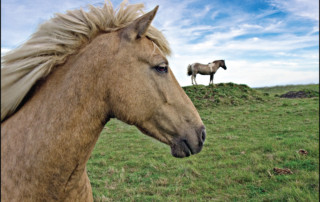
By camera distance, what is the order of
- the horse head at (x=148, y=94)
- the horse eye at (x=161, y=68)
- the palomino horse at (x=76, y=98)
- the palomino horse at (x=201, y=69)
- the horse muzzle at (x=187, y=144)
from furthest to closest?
the palomino horse at (x=201, y=69) < the horse muzzle at (x=187, y=144) < the horse eye at (x=161, y=68) < the horse head at (x=148, y=94) < the palomino horse at (x=76, y=98)

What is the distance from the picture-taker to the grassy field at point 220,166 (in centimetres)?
465

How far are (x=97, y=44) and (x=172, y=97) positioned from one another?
82 cm

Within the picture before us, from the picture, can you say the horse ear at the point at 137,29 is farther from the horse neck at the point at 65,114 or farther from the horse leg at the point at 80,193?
the horse leg at the point at 80,193

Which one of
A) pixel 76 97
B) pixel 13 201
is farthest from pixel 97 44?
pixel 13 201

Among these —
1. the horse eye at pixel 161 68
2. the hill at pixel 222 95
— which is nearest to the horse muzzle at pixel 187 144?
the horse eye at pixel 161 68

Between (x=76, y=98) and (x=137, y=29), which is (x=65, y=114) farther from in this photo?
(x=137, y=29)

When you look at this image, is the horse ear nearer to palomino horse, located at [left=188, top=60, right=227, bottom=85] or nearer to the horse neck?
the horse neck

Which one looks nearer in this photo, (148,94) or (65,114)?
(65,114)

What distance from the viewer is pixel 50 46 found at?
6.46 feet

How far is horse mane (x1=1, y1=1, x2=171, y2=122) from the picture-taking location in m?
1.88

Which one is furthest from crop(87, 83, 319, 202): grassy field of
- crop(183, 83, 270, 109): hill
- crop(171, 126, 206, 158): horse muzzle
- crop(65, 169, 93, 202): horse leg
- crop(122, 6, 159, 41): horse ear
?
crop(183, 83, 270, 109): hill

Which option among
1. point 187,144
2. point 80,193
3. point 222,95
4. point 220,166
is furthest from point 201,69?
point 80,193

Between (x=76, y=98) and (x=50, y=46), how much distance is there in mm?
498

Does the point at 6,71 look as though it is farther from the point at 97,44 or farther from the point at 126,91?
the point at 126,91
